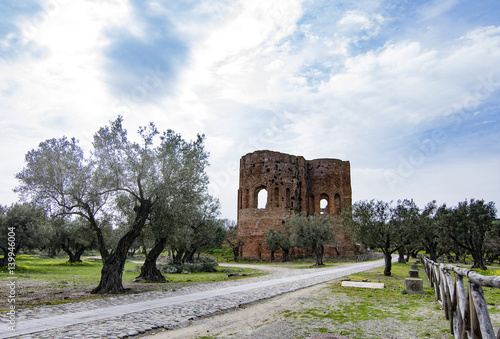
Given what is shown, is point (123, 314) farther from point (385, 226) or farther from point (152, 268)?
point (385, 226)

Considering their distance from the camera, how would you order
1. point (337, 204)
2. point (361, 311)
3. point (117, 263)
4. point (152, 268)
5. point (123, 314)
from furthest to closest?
1. point (337, 204)
2. point (152, 268)
3. point (117, 263)
4. point (361, 311)
5. point (123, 314)

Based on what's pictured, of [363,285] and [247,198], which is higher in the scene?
[247,198]

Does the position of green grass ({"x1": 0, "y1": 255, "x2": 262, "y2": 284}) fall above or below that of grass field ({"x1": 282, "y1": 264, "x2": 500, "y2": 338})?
→ below

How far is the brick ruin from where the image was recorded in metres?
40.6

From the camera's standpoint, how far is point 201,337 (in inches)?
235

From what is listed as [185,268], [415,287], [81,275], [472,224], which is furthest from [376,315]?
[472,224]

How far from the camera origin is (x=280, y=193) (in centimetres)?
4122

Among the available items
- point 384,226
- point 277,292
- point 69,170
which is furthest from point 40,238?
point 384,226

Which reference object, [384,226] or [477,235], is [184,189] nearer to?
[384,226]

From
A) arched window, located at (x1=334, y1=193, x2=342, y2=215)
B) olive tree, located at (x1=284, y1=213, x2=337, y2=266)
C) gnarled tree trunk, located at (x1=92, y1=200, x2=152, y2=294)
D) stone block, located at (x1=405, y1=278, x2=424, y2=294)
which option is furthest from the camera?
arched window, located at (x1=334, y1=193, x2=342, y2=215)

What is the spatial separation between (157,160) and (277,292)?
659cm

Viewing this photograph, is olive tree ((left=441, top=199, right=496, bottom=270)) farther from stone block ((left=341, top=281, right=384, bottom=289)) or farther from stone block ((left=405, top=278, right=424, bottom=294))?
stone block ((left=405, top=278, right=424, bottom=294))

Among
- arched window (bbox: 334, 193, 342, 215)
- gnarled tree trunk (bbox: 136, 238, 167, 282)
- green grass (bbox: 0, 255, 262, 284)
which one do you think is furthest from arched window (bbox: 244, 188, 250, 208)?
gnarled tree trunk (bbox: 136, 238, 167, 282)

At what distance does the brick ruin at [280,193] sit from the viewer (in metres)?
40.6
